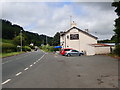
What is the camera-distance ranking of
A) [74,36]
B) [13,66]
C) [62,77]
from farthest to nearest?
[74,36] < [13,66] < [62,77]

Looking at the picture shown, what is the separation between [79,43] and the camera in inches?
1884

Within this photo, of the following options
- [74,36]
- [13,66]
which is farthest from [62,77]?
[74,36]

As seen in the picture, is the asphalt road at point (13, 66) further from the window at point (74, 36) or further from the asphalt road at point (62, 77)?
the window at point (74, 36)

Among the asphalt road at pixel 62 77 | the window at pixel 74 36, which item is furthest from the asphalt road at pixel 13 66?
the window at pixel 74 36

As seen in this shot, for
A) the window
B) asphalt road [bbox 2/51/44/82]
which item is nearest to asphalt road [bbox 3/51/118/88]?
asphalt road [bbox 2/51/44/82]

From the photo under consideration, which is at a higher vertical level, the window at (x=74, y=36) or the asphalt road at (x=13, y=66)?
the window at (x=74, y=36)

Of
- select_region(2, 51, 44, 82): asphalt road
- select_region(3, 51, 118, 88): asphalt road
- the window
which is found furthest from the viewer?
the window

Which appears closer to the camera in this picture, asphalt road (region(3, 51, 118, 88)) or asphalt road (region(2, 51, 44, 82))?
asphalt road (region(3, 51, 118, 88))

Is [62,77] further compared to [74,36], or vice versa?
[74,36]

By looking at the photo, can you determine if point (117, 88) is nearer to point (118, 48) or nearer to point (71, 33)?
point (118, 48)

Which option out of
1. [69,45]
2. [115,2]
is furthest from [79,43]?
[115,2]

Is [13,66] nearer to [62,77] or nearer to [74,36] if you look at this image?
[62,77]

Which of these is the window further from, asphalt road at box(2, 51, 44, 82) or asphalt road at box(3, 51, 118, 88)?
asphalt road at box(3, 51, 118, 88)

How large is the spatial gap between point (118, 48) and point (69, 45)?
23.3m
